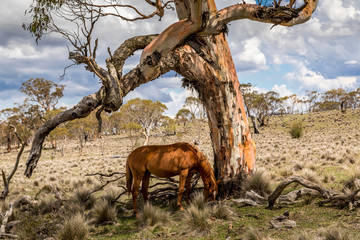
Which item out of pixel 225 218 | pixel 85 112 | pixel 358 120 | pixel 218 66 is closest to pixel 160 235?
pixel 225 218

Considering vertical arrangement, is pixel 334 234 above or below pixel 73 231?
above

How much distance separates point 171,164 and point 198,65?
8.64 ft

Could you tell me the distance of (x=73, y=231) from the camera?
15.7 feet

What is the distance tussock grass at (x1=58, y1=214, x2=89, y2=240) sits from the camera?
4699mm

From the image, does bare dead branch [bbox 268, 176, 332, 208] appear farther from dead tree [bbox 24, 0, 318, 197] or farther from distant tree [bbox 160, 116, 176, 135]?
distant tree [bbox 160, 116, 176, 135]

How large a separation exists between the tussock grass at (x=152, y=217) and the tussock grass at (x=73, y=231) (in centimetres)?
121

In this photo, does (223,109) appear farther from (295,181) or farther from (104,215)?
(104,215)

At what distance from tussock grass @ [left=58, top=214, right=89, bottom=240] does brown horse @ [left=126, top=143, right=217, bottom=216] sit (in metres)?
1.33

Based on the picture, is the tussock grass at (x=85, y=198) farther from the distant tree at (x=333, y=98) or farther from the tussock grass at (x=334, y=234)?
the distant tree at (x=333, y=98)

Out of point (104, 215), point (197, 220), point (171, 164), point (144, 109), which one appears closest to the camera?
point (197, 220)

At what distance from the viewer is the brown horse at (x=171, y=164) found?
18.7 feet

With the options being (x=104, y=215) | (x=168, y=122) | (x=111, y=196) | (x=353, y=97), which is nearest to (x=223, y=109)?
(x=104, y=215)

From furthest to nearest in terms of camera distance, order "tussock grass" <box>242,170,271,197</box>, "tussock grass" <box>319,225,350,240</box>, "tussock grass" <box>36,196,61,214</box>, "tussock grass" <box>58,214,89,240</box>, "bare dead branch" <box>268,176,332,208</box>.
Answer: "tussock grass" <box>36,196,61,214</box> → "tussock grass" <box>242,170,271,197</box> → "bare dead branch" <box>268,176,332,208</box> → "tussock grass" <box>58,214,89,240</box> → "tussock grass" <box>319,225,350,240</box>

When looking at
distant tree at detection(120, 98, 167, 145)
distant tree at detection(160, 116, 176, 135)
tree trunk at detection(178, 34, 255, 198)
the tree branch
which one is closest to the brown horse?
tree trunk at detection(178, 34, 255, 198)
